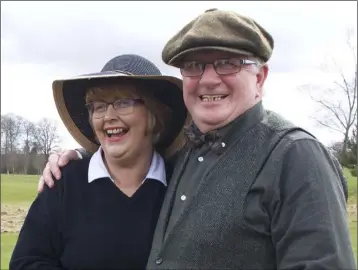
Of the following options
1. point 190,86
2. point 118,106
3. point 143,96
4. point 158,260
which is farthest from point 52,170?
point 190,86

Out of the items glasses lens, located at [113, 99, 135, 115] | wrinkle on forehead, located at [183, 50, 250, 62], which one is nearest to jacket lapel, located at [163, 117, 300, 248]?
wrinkle on forehead, located at [183, 50, 250, 62]

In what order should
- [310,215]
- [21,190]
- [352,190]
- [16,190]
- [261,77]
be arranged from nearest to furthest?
[310,215] → [261,77] → [352,190] → [16,190] → [21,190]

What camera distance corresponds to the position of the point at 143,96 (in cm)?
335

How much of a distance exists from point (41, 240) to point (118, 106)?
2.71 ft

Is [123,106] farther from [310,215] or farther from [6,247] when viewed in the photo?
[6,247]

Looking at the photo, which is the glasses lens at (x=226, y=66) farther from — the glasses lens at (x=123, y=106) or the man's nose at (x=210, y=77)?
the glasses lens at (x=123, y=106)

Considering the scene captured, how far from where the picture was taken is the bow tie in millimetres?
2803

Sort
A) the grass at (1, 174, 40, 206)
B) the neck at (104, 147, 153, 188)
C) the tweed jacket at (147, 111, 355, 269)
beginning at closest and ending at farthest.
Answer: the tweed jacket at (147, 111, 355, 269), the neck at (104, 147, 153, 188), the grass at (1, 174, 40, 206)

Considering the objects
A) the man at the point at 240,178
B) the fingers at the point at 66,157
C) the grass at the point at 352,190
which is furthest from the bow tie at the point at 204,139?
the grass at the point at 352,190

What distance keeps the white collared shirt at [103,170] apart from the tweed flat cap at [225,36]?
0.82 metres

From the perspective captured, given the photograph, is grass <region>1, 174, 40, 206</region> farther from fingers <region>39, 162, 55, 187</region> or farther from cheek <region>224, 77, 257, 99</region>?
cheek <region>224, 77, 257, 99</region>

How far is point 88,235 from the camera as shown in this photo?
3.19 m

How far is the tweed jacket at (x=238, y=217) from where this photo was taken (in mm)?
2428

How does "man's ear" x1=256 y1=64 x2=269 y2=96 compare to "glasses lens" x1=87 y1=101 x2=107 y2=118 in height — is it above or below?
above
